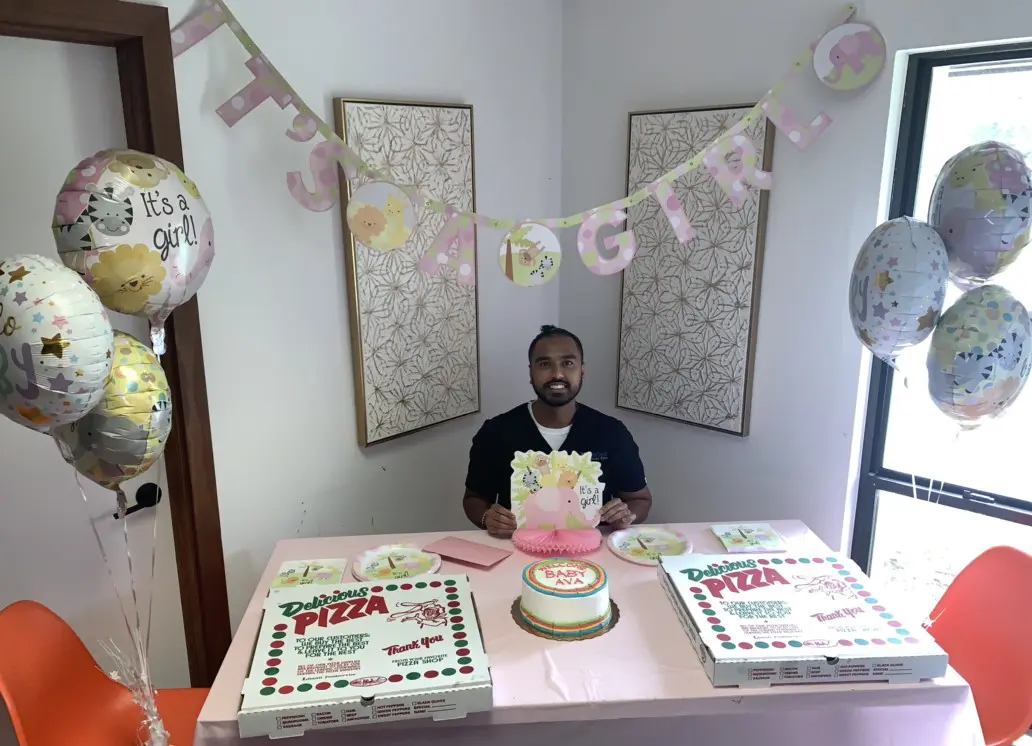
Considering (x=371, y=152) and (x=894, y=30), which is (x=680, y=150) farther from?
(x=371, y=152)

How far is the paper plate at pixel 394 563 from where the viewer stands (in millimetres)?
1690

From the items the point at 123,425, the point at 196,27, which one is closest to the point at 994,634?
the point at 123,425

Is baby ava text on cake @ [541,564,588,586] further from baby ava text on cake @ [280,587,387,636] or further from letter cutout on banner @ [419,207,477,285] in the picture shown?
letter cutout on banner @ [419,207,477,285]

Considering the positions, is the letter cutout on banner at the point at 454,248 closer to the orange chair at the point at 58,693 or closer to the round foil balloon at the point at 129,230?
the round foil balloon at the point at 129,230

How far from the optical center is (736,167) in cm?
204

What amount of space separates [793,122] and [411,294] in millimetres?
1183

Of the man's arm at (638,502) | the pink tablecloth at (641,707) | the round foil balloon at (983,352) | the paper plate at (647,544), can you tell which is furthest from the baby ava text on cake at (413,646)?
the round foil balloon at (983,352)

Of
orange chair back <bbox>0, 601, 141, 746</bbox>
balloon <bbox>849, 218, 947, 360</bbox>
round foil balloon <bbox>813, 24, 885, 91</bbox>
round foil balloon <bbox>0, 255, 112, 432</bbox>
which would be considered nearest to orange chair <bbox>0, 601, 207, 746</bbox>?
orange chair back <bbox>0, 601, 141, 746</bbox>

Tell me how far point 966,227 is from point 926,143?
570 millimetres

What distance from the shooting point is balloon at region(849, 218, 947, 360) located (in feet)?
4.91

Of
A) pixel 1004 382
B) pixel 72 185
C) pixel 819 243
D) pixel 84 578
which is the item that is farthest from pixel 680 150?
pixel 84 578

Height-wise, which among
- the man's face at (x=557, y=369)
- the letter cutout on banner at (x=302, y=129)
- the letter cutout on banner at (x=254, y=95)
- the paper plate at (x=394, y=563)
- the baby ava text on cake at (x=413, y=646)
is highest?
the letter cutout on banner at (x=254, y=95)

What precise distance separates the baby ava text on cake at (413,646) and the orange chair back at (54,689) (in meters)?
0.67

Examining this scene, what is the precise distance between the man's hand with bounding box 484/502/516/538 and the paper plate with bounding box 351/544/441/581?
6.4 inches
